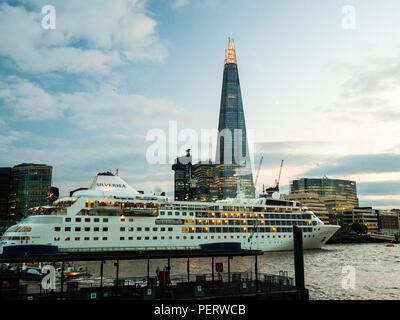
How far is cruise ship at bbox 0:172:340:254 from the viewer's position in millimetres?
60719

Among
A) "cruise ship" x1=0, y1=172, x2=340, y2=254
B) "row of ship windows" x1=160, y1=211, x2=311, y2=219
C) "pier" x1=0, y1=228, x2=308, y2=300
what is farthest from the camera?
"row of ship windows" x1=160, y1=211, x2=311, y2=219

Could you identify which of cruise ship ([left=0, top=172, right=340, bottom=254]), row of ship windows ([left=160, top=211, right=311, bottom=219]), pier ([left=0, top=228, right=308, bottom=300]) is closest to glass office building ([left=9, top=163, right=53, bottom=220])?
cruise ship ([left=0, top=172, right=340, bottom=254])

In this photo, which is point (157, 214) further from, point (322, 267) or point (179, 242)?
point (322, 267)

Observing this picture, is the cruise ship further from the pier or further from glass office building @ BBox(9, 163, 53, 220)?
glass office building @ BBox(9, 163, 53, 220)

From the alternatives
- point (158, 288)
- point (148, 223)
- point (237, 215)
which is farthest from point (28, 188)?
point (158, 288)

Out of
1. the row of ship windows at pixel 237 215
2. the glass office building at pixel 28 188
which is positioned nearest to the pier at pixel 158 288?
the row of ship windows at pixel 237 215

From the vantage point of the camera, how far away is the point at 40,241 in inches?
2325

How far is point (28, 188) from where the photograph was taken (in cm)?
19100

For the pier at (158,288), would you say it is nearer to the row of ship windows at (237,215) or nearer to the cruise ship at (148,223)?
the cruise ship at (148,223)

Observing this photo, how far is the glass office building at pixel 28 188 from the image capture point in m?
188

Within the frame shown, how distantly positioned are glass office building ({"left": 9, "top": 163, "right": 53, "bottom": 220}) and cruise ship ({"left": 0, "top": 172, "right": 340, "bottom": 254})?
12769 centimetres

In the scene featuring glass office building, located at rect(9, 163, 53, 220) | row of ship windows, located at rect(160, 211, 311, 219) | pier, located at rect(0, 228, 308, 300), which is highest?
glass office building, located at rect(9, 163, 53, 220)

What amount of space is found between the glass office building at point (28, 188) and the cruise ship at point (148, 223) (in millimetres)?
127692
